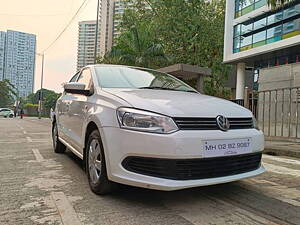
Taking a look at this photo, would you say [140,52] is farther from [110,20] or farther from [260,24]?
[260,24]

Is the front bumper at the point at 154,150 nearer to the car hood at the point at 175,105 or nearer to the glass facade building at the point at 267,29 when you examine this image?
the car hood at the point at 175,105

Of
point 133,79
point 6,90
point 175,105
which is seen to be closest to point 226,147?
point 175,105

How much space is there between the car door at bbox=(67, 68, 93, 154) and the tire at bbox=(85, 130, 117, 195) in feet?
1.38

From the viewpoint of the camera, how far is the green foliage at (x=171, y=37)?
21.1 meters

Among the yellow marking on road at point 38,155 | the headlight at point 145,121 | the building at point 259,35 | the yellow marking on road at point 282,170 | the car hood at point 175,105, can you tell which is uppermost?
the building at point 259,35

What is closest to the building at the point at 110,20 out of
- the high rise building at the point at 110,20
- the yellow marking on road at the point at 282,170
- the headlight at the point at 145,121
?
the high rise building at the point at 110,20

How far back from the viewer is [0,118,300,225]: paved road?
279 centimetres

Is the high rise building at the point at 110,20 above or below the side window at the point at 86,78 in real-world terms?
above

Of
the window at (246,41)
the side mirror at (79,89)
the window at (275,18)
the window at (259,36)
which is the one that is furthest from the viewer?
the window at (246,41)

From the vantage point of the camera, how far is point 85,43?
30.5 m

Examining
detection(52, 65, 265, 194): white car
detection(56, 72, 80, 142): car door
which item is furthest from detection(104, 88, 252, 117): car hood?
detection(56, 72, 80, 142): car door

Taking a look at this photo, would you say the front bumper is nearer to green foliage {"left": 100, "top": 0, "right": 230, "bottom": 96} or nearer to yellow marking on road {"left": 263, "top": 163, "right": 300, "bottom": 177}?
yellow marking on road {"left": 263, "top": 163, "right": 300, "bottom": 177}

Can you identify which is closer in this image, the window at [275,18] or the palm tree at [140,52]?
the palm tree at [140,52]

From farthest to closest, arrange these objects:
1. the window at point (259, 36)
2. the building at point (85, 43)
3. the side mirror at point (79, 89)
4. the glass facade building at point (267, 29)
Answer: the building at point (85, 43) < the window at point (259, 36) < the glass facade building at point (267, 29) < the side mirror at point (79, 89)
